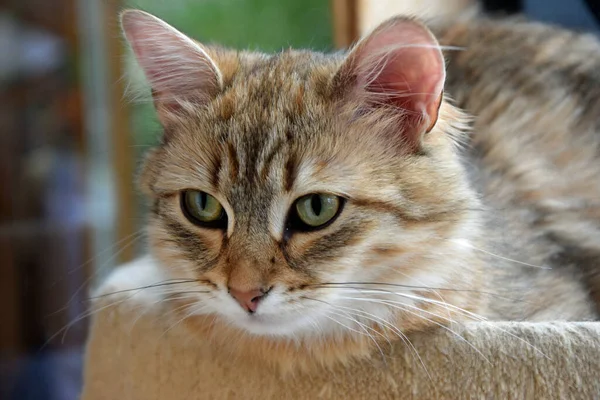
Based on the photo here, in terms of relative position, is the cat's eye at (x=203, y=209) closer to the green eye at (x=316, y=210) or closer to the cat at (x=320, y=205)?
the cat at (x=320, y=205)

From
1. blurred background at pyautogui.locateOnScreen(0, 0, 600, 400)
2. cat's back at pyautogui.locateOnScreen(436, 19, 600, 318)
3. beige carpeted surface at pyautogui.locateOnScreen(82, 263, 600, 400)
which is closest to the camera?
beige carpeted surface at pyautogui.locateOnScreen(82, 263, 600, 400)

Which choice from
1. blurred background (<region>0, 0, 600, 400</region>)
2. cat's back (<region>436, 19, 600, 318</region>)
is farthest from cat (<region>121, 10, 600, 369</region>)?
blurred background (<region>0, 0, 600, 400</region>)

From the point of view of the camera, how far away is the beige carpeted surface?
3.06 ft

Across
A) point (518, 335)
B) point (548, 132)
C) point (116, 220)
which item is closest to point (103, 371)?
point (518, 335)

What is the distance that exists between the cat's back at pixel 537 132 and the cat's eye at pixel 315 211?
47 centimetres

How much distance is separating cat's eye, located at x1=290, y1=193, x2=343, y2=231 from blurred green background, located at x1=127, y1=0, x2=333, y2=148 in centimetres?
100

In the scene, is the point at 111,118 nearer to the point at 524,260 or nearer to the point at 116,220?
the point at 116,220

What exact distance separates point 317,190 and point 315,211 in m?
0.04

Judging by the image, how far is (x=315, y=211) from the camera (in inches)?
39.3

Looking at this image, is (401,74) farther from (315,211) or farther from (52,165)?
(52,165)

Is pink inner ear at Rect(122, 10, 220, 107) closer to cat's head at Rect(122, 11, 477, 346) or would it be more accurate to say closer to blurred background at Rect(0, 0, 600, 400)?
cat's head at Rect(122, 11, 477, 346)

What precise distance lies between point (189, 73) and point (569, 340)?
0.77 metres

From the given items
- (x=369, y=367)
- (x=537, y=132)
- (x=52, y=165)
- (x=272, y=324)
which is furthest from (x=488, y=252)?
(x=52, y=165)

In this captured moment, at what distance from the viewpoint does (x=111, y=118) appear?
3.23 m
